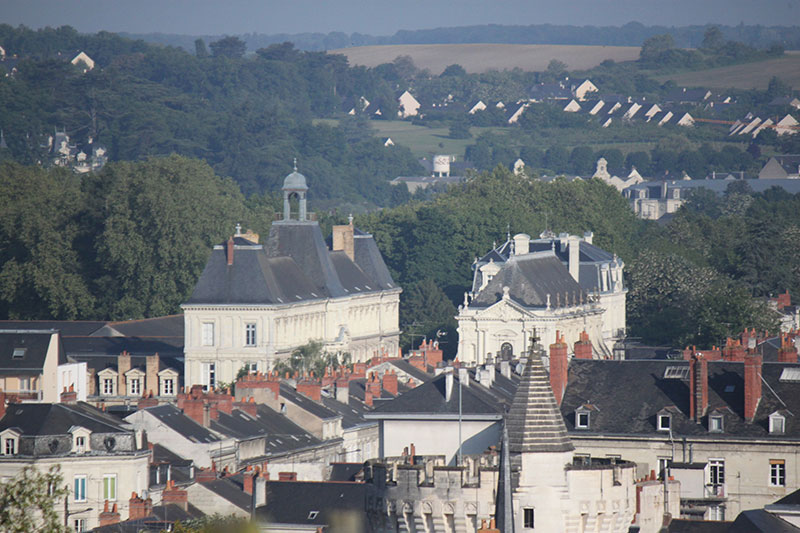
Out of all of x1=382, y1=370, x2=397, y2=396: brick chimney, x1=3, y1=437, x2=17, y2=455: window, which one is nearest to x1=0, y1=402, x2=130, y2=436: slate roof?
x1=3, y1=437, x2=17, y2=455: window

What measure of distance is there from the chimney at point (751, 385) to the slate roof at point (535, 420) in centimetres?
2011

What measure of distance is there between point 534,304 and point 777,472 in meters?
48.9

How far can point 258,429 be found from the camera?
2911 inches

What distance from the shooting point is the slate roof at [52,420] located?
64562 millimetres

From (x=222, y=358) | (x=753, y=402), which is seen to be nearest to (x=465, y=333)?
(x=222, y=358)

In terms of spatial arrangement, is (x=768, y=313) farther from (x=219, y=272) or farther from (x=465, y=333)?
(x=219, y=272)

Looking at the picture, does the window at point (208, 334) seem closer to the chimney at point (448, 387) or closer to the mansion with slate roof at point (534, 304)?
the mansion with slate roof at point (534, 304)

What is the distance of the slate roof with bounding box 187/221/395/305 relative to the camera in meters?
109

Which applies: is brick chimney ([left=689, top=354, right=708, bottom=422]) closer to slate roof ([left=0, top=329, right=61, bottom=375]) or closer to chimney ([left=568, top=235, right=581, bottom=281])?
slate roof ([left=0, top=329, right=61, bottom=375])

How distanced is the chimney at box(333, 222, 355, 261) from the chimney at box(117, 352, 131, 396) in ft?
79.1

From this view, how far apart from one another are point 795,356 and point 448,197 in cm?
10207

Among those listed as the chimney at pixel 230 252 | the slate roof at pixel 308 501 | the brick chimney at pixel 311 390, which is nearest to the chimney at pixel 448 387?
the slate roof at pixel 308 501

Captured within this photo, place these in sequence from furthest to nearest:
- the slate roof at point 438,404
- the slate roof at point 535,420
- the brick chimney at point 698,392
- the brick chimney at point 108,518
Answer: the slate roof at point 438,404 → the brick chimney at point 698,392 → the brick chimney at point 108,518 → the slate roof at point 535,420

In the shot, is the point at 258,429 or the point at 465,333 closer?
the point at 258,429
